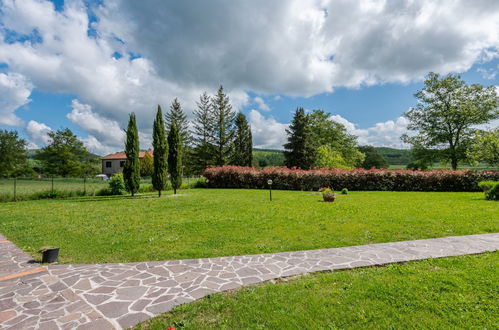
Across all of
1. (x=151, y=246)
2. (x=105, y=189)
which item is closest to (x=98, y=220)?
(x=151, y=246)

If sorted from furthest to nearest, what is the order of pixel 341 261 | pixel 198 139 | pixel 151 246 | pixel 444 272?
pixel 198 139, pixel 151 246, pixel 341 261, pixel 444 272

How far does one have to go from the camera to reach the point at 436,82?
87.9 ft

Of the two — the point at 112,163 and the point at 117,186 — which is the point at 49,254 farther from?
the point at 112,163

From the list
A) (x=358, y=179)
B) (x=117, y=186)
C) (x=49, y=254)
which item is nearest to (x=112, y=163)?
(x=117, y=186)

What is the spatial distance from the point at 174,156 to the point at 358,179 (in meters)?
13.6

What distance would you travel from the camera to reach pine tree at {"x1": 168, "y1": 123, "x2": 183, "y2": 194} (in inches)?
656

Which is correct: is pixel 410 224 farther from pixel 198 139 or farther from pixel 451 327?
pixel 198 139

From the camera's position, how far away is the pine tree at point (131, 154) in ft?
50.2

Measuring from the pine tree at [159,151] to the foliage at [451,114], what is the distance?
2793 centimetres

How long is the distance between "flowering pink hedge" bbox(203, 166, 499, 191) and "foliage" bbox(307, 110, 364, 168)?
19801 mm

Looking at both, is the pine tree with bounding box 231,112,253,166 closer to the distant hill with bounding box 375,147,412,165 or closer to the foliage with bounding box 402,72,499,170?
the foliage with bounding box 402,72,499,170

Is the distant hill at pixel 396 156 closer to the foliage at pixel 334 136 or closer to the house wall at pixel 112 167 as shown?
the foliage at pixel 334 136

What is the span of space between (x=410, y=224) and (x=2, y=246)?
32.7 feet

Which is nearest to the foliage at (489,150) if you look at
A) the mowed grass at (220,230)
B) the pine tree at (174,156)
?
the mowed grass at (220,230)
